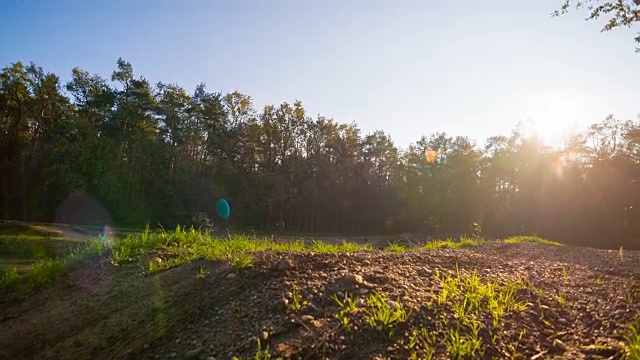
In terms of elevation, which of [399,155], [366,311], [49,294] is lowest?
[49,294]

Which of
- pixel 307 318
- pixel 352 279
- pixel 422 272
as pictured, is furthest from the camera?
pixel 422 272

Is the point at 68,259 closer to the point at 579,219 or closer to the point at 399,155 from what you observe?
the point at 579,219

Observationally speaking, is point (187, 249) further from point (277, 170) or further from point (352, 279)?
point (277, 170)

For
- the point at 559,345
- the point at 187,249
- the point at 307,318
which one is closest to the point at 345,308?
the point at 307,318

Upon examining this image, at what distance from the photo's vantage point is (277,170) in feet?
131

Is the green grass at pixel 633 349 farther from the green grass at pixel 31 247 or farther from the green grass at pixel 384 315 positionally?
the green grass at pixel 31 247

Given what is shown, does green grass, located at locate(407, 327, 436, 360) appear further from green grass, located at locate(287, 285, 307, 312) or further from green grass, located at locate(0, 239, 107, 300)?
green grass, located at locate(0, 239, 107, 300)

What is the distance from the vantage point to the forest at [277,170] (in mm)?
33688

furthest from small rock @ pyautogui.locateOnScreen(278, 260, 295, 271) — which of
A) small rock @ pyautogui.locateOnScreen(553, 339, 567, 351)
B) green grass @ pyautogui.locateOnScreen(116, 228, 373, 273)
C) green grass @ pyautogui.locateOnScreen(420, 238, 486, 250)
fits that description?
green grass @ pyautogui.locateOnScreen(420, 238, 486, 250)

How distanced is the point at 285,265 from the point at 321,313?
942 mm

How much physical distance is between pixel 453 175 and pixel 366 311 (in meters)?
40.4

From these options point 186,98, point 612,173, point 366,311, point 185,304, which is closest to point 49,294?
point 185,304

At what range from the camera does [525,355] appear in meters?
2.30

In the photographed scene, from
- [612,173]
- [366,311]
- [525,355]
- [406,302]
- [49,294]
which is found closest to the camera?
[525,355]
